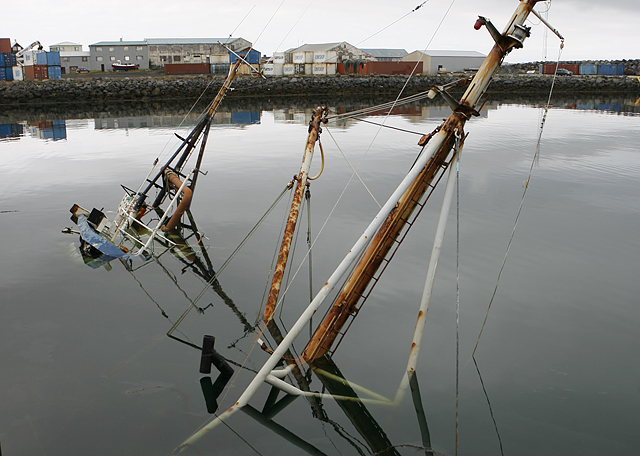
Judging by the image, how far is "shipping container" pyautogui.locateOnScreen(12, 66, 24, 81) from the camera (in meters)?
83.7

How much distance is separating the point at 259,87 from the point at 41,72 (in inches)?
1419

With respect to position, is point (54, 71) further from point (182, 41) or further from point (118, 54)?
point (182, 41)

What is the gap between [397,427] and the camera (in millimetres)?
11078

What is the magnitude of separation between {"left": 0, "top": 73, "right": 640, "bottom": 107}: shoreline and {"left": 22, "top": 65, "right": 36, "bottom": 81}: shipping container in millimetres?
4869

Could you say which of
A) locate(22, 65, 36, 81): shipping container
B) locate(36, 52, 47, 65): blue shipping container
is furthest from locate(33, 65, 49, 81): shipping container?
locate(36, 52, 47, 65): blue shipping container

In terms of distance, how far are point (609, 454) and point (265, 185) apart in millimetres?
22582

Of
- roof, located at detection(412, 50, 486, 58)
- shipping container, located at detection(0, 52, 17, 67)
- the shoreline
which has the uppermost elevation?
roof, located at detection(412, 50, 486, 58)

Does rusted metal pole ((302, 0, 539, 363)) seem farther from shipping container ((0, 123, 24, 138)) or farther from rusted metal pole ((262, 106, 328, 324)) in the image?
shipping container ((0, 123, 24, 138))

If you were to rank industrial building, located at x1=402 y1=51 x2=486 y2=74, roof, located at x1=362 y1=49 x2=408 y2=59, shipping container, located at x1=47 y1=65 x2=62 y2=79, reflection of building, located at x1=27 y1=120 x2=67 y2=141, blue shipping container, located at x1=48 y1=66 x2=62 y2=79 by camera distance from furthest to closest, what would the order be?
roof, located at x1=362 y1=49 x2=408 y2=59, industrial building, located at x1=402 y1=51 x2=486 y2=74, blue shipping container, located at x1=48 y1=66 x2=62 y2=79, shipping container, located at x1=47 y1=65 x2=62 y2=79, reflection of building, located at x1=27 y1=120 x2=67 y2=141

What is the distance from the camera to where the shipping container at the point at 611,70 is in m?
117

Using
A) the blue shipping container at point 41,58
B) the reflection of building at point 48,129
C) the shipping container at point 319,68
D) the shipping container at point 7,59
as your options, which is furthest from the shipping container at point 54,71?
the shipping container at point 319,68

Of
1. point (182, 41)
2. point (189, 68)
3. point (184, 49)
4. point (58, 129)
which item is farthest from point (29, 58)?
point (58, 129)

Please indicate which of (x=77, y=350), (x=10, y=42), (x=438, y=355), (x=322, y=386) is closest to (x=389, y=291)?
(x=438, y=355)

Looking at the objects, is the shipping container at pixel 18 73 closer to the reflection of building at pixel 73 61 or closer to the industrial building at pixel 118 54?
the industrial building at pixel 118 54
